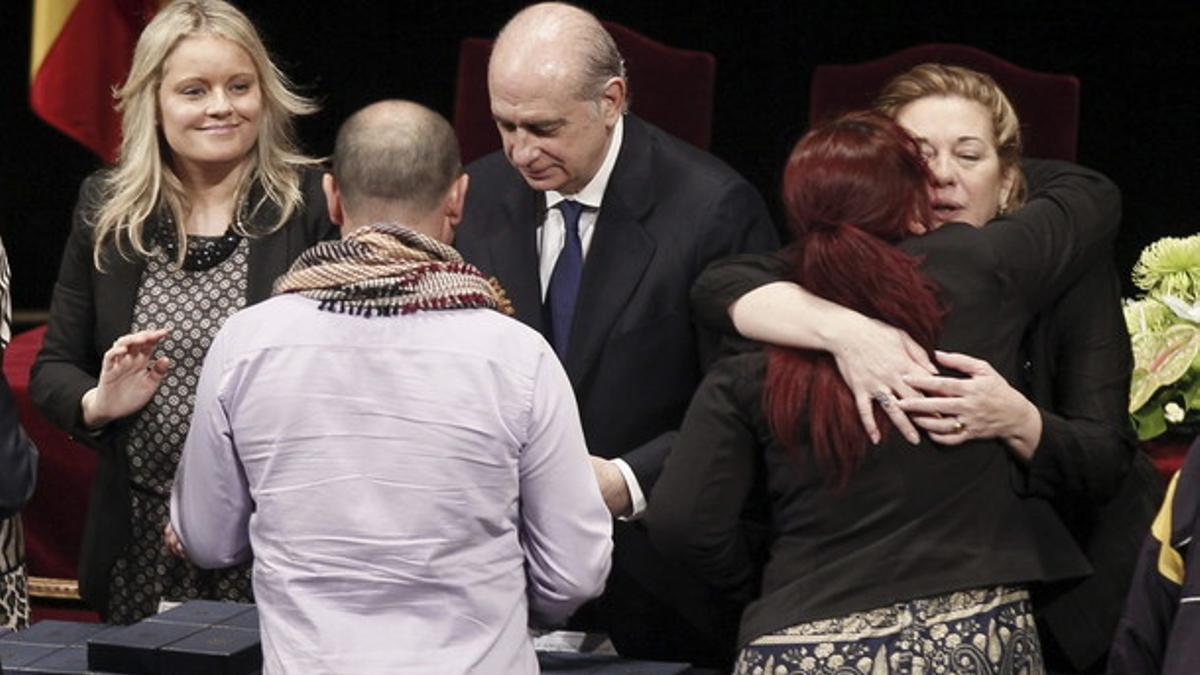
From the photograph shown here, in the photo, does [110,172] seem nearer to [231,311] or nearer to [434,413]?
[231,311]

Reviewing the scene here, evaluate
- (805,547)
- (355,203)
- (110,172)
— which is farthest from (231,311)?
(805,547)

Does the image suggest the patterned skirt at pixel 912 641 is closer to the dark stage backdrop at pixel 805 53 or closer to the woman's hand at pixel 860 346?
the woman's hand at pixel 860 346

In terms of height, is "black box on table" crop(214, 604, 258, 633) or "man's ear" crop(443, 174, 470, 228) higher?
"man's ear" crop(443, 174, 470, 228)

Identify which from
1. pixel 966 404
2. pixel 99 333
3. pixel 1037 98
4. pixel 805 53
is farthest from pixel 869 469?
pixel 805 53

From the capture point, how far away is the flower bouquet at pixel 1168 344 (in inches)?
155

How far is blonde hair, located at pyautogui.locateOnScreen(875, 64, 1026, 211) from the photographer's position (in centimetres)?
345

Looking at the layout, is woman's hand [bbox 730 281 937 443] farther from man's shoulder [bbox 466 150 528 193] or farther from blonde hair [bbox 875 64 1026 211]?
man's shoulder [bbox 466 150 528 193]

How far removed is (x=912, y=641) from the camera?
2.96 metres

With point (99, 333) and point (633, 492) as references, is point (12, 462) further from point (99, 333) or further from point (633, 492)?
point (633, 492)

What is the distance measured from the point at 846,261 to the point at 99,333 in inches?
58.7

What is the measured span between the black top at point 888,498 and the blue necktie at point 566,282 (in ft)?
2.06

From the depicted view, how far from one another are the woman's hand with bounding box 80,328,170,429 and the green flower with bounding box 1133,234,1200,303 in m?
1.88

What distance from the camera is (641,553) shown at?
371 centimetres

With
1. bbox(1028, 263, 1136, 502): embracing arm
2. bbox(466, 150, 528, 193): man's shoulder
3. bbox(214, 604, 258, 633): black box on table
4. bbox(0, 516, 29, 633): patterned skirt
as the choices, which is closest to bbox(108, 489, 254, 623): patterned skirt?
bbox(0, 516, 29, 633): patterned skirt
